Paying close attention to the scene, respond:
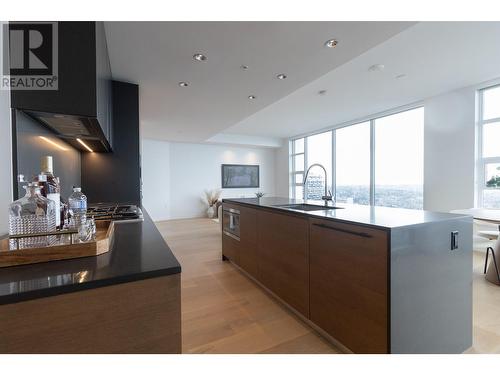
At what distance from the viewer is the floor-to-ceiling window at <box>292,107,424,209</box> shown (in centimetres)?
488

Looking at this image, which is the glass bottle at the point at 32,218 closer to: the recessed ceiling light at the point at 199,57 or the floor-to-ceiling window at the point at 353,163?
the recessed ceiling light at the point at 199,57

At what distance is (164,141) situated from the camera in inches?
276

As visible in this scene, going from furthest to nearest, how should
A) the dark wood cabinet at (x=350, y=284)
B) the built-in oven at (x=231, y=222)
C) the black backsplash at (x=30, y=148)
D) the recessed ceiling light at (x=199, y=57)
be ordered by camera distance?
the built-in oven at (x=231, y=222), the recessed ceiling light at (x=199, y=57), the dark wood cabinet at (x=350, y=284), the black backsplash at (x=30, y=148)

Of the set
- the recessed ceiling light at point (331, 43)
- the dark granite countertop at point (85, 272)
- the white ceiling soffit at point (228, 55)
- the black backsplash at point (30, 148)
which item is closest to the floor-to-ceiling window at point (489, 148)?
the white ceiling soffit at point (228, 55)

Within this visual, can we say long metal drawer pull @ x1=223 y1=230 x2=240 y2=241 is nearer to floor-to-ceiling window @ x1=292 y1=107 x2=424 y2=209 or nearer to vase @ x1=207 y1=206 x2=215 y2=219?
floor-to-ceiling window @ x1=292 y1=107 x2=424 y2=209

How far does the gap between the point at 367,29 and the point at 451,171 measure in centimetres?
378

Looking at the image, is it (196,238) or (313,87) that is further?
(196,238)

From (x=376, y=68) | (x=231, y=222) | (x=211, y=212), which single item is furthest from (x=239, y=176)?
(x=376, y=68)

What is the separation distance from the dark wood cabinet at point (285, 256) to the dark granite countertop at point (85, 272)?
3.80ft

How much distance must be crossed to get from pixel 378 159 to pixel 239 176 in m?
4.53

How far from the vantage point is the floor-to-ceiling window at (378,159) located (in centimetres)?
488
